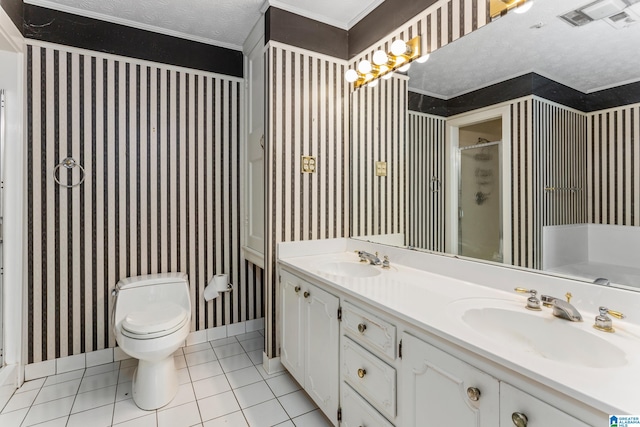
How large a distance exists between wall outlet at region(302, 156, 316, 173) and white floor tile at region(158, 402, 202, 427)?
62.7 inches

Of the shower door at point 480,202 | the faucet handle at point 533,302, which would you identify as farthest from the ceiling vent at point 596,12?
the faucet handle at point 533,302

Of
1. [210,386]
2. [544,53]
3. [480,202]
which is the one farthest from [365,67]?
[210,386]

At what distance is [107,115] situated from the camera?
223 centimetres

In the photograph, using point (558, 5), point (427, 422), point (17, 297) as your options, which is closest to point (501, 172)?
point (558, 5)

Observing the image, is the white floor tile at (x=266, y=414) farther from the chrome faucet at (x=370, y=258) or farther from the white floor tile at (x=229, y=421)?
the chrome faucet at (x=370, y=258)

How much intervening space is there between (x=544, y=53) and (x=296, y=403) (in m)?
2.12

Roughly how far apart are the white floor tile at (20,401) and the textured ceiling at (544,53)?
2.96m

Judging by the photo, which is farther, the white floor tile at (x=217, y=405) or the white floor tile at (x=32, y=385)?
the white floor tile at (x=32, y=385)

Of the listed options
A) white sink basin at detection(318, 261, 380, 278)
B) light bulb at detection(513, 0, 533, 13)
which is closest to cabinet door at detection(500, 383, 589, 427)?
white sink basin at detection(318, 261, 380, 278)

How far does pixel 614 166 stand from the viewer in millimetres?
1084

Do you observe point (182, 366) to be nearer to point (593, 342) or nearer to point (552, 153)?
point (593, 342)

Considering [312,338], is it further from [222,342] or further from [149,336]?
[222,342]

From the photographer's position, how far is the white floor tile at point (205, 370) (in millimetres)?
2092

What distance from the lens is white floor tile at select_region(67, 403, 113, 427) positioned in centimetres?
164
